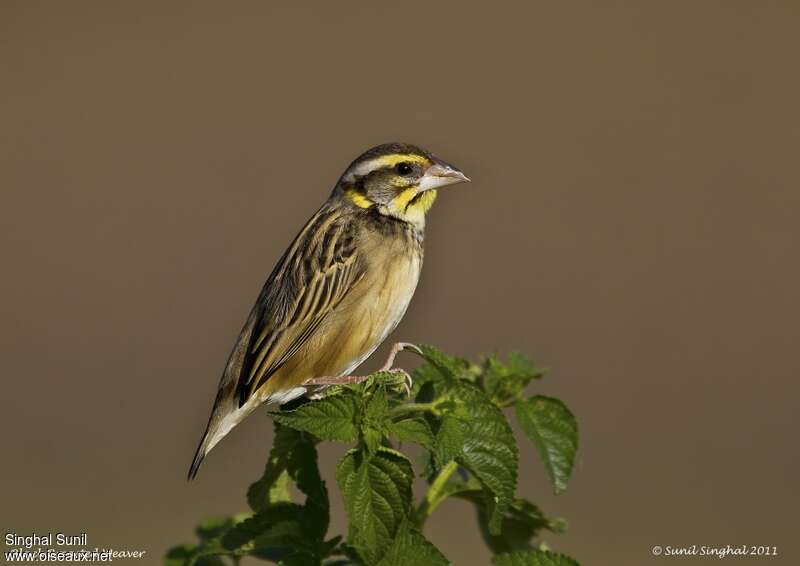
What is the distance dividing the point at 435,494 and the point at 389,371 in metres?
0.46

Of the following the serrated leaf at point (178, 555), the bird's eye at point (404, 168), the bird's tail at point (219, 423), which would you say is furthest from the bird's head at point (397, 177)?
the serrated leaf at point (178, 555)

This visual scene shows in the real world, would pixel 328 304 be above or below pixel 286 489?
above

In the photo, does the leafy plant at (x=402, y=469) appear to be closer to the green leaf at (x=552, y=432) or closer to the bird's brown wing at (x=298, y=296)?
the green leaf at (x=552, y=432)

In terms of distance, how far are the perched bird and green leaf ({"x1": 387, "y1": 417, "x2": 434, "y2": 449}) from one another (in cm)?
117

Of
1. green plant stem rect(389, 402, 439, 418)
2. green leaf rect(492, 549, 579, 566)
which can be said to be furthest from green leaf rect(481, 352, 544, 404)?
green leaf rect(492, 549, 579, 566)

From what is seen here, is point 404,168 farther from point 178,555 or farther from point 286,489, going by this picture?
point 178,555

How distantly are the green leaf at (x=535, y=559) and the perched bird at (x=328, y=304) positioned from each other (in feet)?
5.01

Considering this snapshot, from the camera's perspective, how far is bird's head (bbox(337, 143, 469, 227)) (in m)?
4.89

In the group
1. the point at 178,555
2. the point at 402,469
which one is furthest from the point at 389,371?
the point at 178,555

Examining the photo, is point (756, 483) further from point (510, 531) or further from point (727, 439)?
point (510, 531)

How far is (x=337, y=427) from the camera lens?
311cm

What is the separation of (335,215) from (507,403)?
5.13ft

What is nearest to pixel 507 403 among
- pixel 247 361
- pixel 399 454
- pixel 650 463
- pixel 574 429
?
pixel 574 429

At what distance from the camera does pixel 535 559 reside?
2.89 metres
